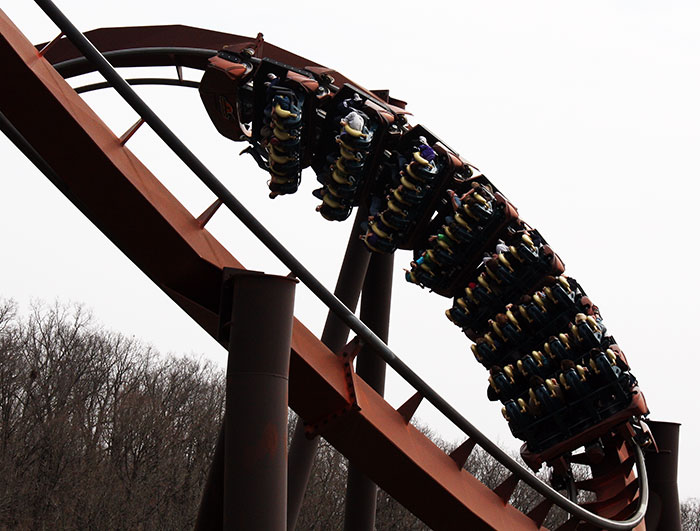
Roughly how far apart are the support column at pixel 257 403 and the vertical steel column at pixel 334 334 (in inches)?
70.5

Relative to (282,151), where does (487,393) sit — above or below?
below

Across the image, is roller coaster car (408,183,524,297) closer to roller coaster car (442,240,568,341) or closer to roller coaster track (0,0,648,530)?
roller coaster car (442,240,568,341)

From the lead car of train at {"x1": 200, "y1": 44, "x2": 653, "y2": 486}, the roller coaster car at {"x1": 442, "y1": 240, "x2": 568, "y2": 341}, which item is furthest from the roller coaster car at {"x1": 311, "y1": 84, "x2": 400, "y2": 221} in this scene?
the roller coaster car at {"x1": 442, "y1": 240, "x2": 568, "y2": 341}

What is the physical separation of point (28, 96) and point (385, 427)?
2.69m

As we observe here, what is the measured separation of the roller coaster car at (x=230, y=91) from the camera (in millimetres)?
6461

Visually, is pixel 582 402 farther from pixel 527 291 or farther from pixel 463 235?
pixel 463 235

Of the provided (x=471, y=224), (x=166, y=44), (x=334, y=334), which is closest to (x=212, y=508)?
(x=334, y=334)

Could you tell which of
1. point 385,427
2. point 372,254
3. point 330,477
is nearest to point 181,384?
point 330,477

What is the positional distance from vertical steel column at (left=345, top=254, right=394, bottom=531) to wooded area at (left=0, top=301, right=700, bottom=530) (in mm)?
11944

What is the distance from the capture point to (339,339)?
6.67 m

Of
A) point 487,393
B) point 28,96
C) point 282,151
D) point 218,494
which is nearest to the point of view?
point 28,96

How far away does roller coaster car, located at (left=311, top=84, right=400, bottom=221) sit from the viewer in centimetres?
641

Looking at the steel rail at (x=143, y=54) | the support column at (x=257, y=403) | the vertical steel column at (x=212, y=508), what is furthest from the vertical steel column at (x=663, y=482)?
the steel rail at (x=143, y=54)

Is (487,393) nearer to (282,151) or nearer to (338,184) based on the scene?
(338,184)
